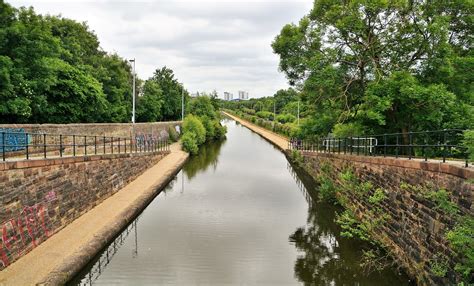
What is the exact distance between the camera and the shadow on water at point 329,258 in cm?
955

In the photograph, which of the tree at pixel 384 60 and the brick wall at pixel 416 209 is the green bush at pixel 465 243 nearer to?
the brick wall at pixel 416 209

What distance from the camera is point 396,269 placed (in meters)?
9.64

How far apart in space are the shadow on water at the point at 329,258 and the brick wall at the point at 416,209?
733 millimetres

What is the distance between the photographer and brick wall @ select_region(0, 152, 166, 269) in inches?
348

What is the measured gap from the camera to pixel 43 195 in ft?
34.9

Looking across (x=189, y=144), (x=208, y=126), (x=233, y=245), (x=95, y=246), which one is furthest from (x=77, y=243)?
(x=208, y=126)

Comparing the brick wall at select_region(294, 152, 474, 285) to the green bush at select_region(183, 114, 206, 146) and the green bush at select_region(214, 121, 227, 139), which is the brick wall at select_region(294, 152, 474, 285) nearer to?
the green bush at select_region(183, 114, 206, 146)

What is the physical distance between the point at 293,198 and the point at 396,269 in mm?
9879

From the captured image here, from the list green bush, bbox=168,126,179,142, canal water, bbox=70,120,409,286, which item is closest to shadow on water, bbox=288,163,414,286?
canal water, bbox=70,120,409,286

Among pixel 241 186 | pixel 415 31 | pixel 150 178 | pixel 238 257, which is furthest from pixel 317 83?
pixel 150 178

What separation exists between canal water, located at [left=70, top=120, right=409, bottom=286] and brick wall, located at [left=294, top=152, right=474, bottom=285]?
0.91 metres

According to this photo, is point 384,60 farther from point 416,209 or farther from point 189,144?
point 189,144

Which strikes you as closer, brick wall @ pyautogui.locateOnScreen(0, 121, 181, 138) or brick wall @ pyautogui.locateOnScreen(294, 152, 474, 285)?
brick wall @ pyautogui.locateOnScreen(294, 152, 474, 285)

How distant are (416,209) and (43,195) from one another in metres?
10.2
